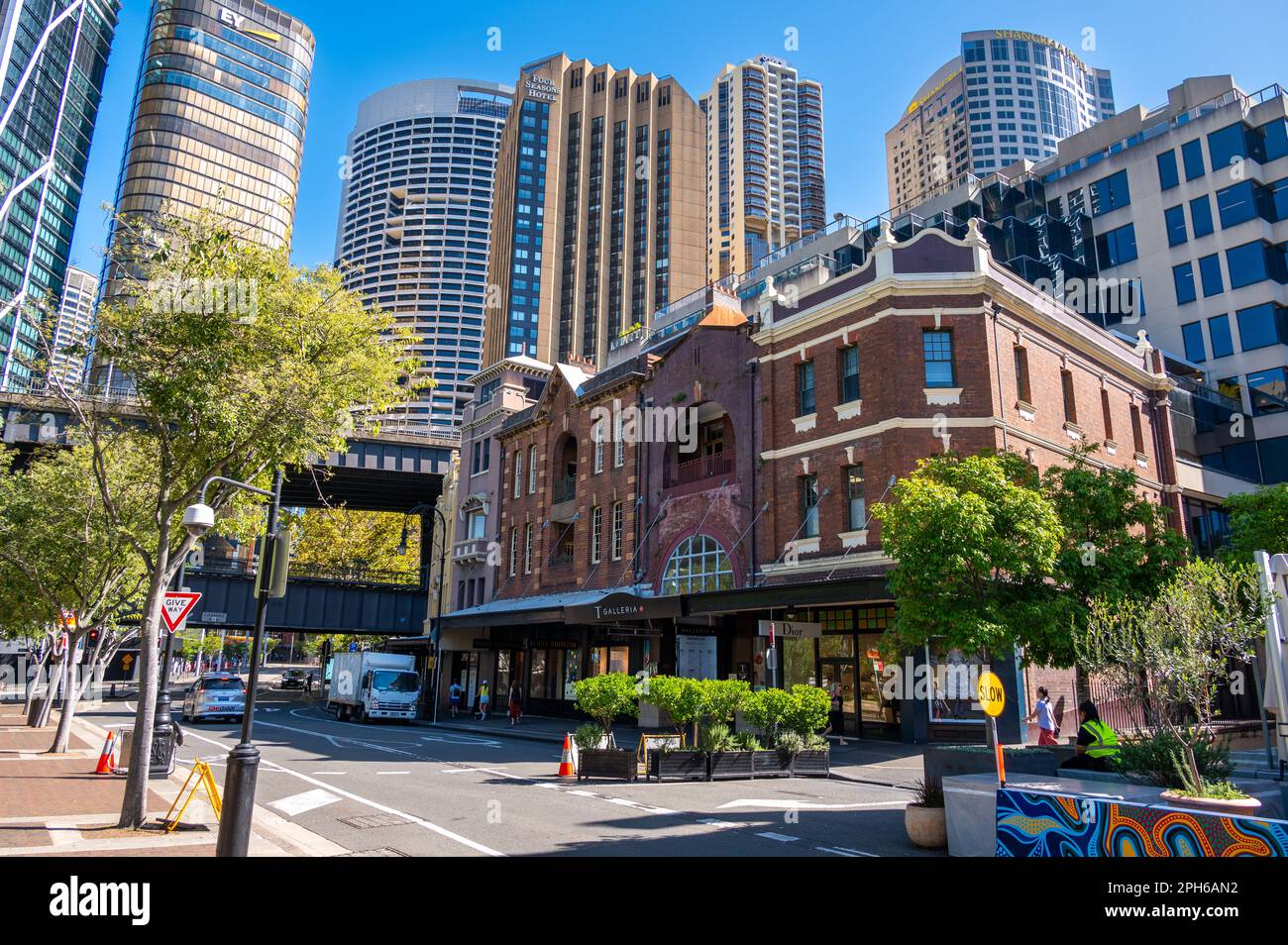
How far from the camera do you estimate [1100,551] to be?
15445mm

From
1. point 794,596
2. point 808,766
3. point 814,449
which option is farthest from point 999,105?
point 808,766

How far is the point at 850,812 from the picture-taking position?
13695 millimetres

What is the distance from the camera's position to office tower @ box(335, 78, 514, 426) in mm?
175250

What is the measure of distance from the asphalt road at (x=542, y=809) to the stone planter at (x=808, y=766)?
18 centimetres

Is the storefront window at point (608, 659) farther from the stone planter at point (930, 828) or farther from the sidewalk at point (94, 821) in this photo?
the stone planter at point (930, 828)

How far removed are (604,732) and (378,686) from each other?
20545 mm

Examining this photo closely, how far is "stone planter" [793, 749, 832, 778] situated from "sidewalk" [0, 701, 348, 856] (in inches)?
421

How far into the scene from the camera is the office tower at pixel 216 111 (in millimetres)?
130125

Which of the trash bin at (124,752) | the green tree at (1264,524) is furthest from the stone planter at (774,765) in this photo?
the green tree at (1264,524)

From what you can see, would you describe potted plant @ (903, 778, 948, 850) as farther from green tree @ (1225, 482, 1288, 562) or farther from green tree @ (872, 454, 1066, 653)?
green tree @ (1225, 482, 1288, 562)

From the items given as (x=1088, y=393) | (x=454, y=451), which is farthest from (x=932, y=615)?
(x=454, y=451)

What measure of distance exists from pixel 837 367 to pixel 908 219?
24598 millimetres

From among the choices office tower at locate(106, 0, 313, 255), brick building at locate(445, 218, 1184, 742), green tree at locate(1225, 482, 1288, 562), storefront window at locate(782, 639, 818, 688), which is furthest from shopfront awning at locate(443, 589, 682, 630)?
office tower at locate(106, 0, 313, 255)
